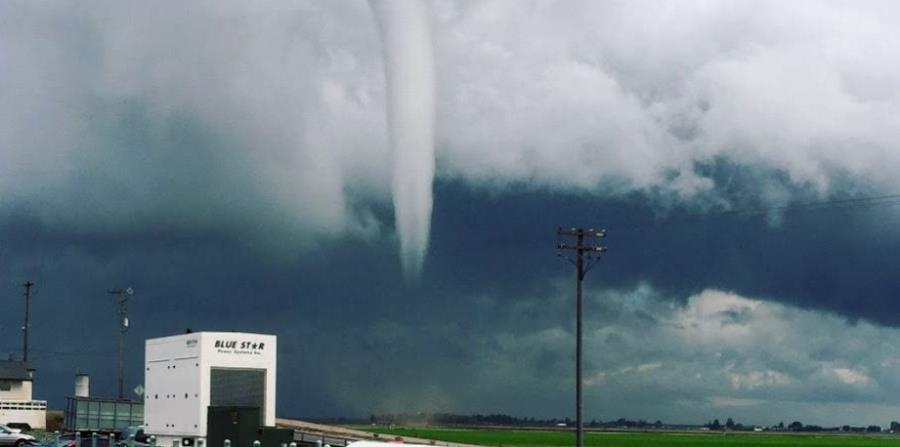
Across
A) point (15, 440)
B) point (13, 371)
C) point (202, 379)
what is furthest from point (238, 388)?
point (13, 371)

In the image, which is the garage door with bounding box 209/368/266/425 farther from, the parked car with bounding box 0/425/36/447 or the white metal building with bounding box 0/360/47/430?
the white metal building with bounding box 0/360/47/430

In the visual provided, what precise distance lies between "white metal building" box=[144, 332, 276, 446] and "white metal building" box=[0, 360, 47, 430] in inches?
3094

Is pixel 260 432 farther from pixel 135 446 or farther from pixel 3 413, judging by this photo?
pixel 3 413

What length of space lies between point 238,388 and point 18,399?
94291 millimetres

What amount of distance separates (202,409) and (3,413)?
85423 mm

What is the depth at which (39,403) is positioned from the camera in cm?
13100

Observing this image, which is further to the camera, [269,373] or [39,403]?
[39,403]

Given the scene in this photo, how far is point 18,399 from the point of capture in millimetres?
137250

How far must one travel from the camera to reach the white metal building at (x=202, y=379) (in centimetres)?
5278

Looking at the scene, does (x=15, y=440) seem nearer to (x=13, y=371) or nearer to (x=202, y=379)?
(x=202, y=379)

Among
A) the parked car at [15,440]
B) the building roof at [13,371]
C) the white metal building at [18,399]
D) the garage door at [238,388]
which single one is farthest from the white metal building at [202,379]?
the building roof at [13,371]

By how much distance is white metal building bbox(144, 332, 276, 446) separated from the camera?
5278cm

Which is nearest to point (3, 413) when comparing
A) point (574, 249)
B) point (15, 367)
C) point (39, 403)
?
point (39, 403)

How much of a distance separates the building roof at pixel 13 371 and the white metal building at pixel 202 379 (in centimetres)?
9000
